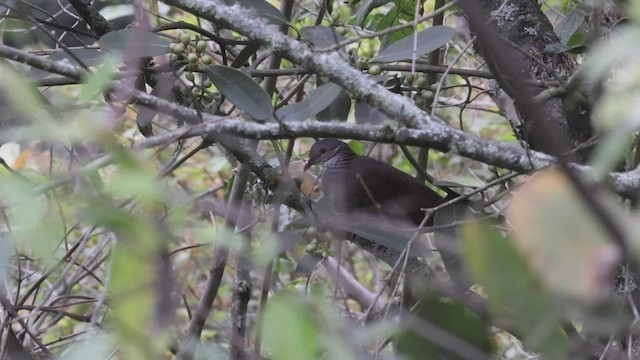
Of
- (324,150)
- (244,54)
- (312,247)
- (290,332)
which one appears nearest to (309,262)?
(312,247)

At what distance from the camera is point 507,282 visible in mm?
611

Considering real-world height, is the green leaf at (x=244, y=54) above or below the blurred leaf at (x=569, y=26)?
below

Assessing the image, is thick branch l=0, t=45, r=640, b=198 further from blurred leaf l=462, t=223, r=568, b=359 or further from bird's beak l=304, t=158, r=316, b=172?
bird's beak l=304, t=158, r=316, b=172

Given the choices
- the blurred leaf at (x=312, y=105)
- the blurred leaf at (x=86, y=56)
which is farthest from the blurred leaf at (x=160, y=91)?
the blurred leaf at (x=312, y=105)

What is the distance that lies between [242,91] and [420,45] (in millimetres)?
418

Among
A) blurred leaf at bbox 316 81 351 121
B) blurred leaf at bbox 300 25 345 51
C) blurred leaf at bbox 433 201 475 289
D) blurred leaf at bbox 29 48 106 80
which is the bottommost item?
blurred leaf at bbox 433 201 475 289

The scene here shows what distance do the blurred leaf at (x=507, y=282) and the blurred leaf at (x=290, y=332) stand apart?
0.44 ft

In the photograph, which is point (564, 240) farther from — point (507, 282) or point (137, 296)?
point (137, 296)

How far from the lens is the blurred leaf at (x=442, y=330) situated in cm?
75

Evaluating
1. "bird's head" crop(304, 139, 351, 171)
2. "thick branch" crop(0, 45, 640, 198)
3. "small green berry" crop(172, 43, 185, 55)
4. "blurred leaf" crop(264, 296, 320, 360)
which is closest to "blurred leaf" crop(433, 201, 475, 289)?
"thick branch" crop(0, 45, 640, 198)

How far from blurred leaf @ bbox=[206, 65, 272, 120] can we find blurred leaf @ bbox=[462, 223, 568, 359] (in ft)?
2.58

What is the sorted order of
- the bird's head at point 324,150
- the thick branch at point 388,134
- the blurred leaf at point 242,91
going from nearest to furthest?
the thick branch at point 388,134 → the blurred leaf at point 242,91 → the bird's head at point 324,150

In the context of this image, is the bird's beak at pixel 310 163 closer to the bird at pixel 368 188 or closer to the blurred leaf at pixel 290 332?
the bird at pixel 368 188

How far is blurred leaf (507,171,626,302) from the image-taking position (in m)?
0.55
